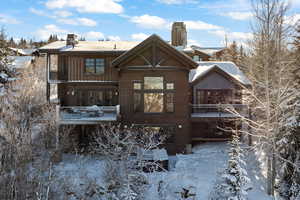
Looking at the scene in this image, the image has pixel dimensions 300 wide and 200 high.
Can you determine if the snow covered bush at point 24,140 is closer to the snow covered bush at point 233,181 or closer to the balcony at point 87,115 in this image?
the balcony at point 87,115

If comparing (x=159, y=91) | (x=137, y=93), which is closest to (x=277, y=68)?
(x=159, y=91)

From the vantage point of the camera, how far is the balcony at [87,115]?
18.9 metres

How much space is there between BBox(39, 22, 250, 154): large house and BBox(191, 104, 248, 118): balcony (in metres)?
0.08

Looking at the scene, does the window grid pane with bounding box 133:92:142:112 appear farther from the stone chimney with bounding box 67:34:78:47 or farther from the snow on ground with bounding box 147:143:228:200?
the stone chimney with bounding box 67:34:78:47

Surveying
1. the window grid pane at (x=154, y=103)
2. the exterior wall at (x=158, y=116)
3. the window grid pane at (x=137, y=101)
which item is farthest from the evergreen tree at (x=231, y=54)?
the window grid pane at (x=137, y=101)

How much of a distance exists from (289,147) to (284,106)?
236cm

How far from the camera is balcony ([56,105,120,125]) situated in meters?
18.9

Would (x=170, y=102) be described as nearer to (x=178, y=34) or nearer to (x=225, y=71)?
(x=225, y=71)

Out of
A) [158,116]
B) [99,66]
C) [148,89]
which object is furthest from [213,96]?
[99,66]

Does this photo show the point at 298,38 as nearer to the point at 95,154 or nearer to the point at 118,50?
the point at 118,50

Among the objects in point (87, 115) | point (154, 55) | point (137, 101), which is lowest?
point (87, 115)

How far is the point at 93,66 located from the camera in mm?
22906

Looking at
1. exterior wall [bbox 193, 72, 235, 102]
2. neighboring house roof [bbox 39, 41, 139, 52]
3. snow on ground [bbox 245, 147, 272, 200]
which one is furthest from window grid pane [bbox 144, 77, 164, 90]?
snow on ground [bbox 245, 147, 272, 200]

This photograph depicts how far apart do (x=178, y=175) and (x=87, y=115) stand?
8385 millimetres
